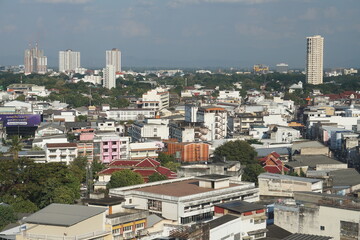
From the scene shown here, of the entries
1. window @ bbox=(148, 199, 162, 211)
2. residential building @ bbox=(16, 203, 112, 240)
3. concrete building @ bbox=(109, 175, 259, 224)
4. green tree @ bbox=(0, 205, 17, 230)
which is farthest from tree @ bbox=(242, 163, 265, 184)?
residential building @ bbox=(16, 203, 112, 240)

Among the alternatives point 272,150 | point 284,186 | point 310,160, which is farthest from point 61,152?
point 284,186

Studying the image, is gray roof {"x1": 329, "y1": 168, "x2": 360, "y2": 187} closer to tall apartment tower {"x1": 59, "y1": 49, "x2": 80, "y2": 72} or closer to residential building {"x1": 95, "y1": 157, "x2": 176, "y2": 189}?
residential building {"x1": 95, "y1": 157, "x2": 176, "y2": 189}

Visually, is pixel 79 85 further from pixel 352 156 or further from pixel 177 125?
pixel 352 156

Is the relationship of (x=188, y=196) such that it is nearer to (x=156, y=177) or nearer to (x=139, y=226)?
(x=139, y=226)

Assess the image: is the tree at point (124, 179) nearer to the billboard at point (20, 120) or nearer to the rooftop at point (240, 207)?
the rooftop at point (240, 207)

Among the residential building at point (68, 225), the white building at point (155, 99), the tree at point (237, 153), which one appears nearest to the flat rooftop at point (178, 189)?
the residential building at point (68, 225)
